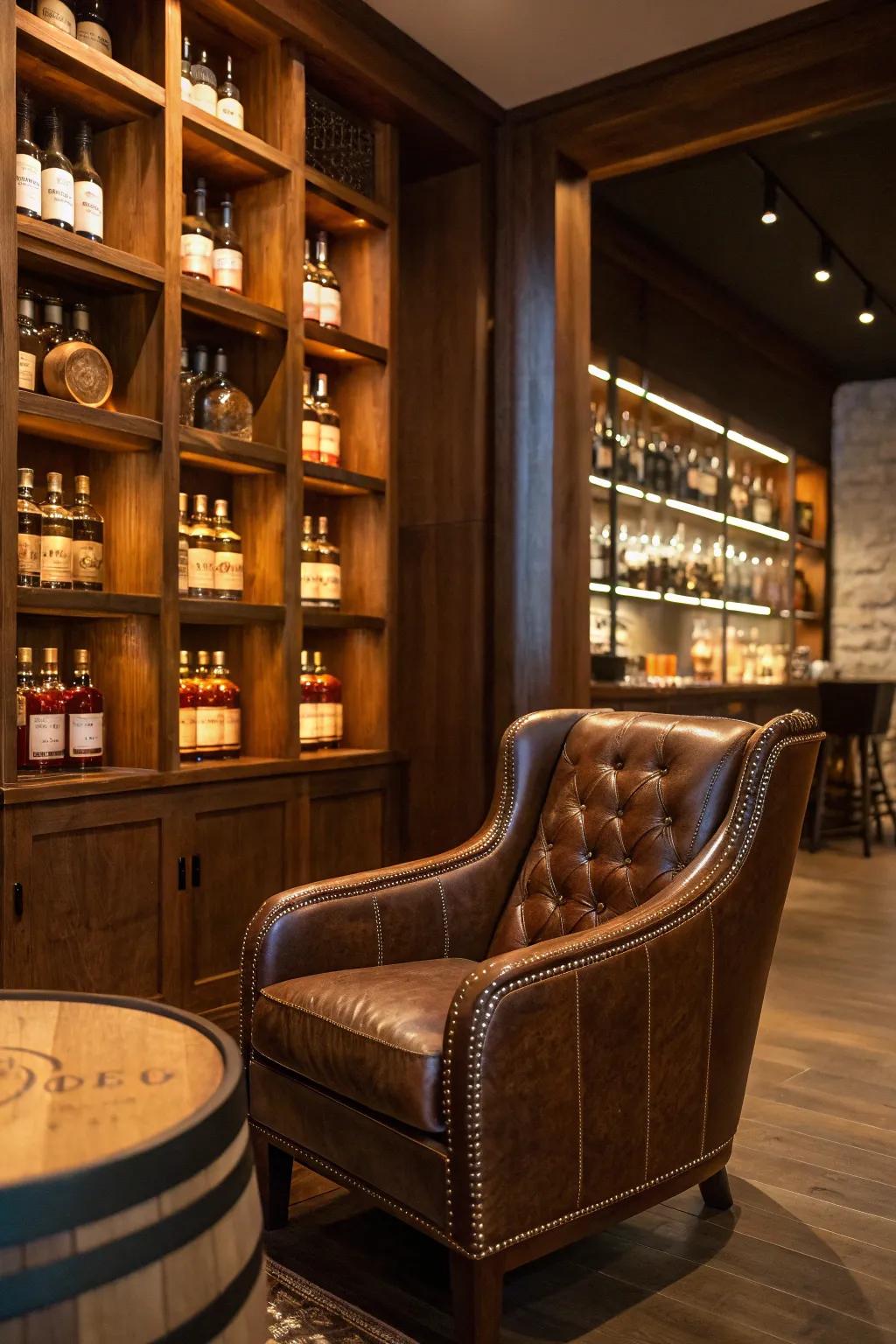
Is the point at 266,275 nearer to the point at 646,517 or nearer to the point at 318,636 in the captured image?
the point at 318,636

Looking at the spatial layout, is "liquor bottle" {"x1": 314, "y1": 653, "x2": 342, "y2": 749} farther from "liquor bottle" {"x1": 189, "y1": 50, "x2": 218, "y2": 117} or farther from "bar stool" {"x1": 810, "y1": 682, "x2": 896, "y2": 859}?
"bar stool" {"x1": 810, "y1": 682, "x2": 896, "y2": 859}

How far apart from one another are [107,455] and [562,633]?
1569 millimetres

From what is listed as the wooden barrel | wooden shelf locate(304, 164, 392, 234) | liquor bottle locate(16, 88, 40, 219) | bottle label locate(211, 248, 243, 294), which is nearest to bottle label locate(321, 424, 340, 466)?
bottle label locate(211, 248, 243, 294)

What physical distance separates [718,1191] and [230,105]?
9.53 feet

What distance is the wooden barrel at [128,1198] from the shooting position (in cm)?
75

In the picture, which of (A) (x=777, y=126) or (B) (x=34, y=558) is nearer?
(B) (x=34, y=558)

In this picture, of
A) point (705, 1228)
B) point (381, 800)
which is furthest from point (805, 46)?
point (705, 1228)

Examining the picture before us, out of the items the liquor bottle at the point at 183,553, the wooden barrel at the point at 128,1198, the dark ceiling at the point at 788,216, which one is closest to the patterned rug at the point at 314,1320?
the wooden barrel at the point at 128,1198

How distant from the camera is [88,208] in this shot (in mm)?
2719

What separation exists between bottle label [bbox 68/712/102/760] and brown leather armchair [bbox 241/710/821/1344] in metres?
0.89

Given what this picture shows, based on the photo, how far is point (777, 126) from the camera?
3451mm

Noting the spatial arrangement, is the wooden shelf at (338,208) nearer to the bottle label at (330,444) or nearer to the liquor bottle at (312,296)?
the liquor bottle at (312,296)

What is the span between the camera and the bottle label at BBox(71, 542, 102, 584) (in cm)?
273

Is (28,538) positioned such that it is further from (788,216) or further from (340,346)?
(788,216)
